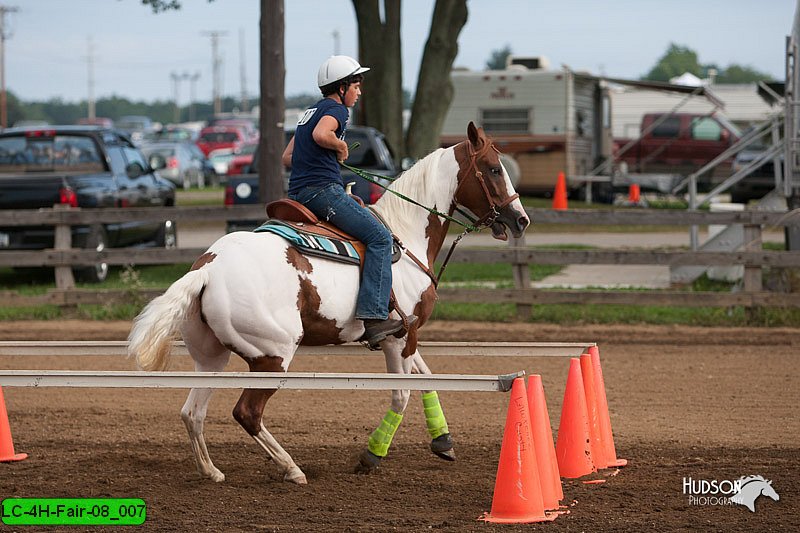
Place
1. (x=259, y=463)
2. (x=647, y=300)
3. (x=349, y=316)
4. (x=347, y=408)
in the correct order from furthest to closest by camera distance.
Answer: (x=647, y=300) < (x=347, y=408) < (x=259, y=463) < (x=349, y=316)

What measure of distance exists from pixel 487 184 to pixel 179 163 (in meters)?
34.3

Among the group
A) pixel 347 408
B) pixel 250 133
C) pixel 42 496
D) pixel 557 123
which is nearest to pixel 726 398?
pixel 347 408

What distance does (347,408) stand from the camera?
30.4 ft

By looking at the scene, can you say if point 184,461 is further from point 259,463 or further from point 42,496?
point 42,496

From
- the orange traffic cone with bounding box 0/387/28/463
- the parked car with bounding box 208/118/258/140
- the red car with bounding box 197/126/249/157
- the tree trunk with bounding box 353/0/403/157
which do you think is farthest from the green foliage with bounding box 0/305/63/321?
the parked car with bounding box 208/118/258/140

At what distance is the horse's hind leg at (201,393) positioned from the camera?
6672 mm

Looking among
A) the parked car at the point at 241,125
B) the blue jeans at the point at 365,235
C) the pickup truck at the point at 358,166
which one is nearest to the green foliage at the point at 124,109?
the parked car at the point at 241,125

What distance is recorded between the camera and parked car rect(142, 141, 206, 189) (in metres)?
39.9

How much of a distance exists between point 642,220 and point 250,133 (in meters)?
44.2

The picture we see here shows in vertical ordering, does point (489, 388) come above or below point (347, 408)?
above

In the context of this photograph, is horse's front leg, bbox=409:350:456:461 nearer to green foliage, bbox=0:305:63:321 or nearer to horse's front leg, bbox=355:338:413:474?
horse's front leg, bbox=355:338:413:474

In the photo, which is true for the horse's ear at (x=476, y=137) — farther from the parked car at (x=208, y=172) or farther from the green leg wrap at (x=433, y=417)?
the parked car at (x=208, y=172)

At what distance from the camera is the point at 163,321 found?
6.23 m

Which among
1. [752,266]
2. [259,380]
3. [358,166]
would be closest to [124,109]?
[358,166]
